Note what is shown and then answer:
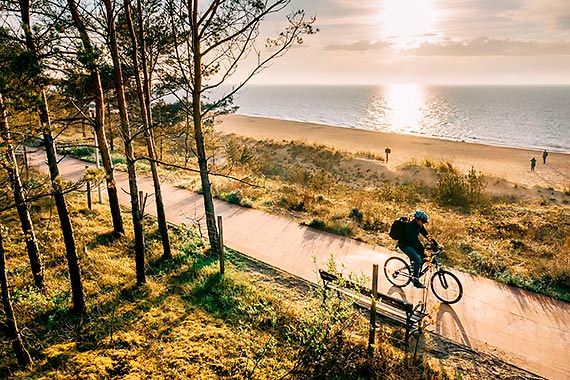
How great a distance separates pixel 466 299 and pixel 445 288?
523 millimetres

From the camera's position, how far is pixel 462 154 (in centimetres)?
4328

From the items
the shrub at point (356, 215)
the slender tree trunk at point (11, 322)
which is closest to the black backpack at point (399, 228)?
the shrub at point (356, 215)

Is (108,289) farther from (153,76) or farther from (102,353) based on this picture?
(153,76)

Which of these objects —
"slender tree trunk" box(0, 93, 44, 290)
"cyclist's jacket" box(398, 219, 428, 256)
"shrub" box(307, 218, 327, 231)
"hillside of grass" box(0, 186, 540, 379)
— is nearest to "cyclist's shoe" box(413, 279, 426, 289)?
"cyclist's jacket" box(398, 219, 428, 256)

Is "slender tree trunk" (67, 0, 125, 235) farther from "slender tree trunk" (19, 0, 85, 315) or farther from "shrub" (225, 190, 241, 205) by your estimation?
"shrub" (225, 190, 241, 205)

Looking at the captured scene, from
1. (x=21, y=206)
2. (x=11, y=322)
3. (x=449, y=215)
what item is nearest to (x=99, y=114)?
(x=21, y=206)

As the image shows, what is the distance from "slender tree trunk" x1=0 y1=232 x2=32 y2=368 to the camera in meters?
4.62

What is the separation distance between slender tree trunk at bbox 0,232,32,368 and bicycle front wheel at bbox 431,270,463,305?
7.42 meters

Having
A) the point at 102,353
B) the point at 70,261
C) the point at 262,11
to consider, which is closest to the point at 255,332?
the point at 102,353

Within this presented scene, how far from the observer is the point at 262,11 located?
28.2ft

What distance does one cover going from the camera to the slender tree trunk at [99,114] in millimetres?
6650

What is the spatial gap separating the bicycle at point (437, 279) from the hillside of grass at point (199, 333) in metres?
1.58

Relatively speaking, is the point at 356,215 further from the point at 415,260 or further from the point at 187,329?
the point at 187,329

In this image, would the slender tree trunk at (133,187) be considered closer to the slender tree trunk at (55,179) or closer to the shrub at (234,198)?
the slender tree trunk at (55,179)
